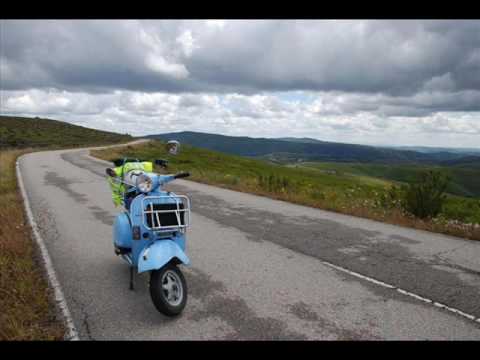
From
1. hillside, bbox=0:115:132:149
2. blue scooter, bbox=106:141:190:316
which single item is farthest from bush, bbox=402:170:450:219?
hillside, bbox=0:115:132:149

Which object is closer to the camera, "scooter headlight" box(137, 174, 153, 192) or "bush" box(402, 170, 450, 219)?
"scooter headlight" box(137, 174, 153, 192)

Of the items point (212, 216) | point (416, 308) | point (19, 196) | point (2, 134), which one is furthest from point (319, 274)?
point (2, 134)

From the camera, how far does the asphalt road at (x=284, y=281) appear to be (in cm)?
421

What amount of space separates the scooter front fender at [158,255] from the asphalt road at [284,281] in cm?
64

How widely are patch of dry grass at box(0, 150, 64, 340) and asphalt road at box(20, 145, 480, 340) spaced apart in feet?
0.95

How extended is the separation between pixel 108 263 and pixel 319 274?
138 inches

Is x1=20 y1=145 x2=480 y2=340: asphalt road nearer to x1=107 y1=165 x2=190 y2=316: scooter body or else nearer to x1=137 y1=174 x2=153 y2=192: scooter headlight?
x1=107 y1=165 x2=190 y2=316: scooter body

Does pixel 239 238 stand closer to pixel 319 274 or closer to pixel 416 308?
pixel 319 274

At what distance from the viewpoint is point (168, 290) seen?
4504 millimetres

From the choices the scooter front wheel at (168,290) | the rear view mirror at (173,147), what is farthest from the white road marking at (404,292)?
→ the rear view mirror at (173,147)

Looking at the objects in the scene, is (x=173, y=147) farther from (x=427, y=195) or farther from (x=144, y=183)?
(x=427, y=195)

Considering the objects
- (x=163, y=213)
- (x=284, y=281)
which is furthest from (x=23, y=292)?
(x=284, y=281)

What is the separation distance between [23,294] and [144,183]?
2.17m

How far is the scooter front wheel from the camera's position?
426 cm
